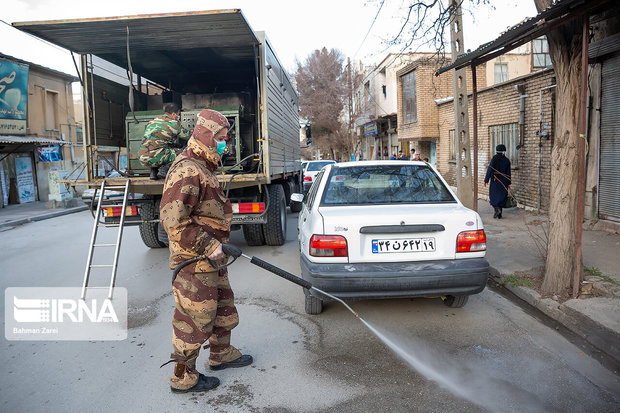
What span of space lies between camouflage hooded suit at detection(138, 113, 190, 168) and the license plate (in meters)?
3.18

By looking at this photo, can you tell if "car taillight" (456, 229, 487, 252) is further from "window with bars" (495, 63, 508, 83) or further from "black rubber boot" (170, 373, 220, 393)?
"window with bars" (495, 63, 508, 83)

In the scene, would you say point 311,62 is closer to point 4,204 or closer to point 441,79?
point 441,79

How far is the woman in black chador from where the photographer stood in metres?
9.84

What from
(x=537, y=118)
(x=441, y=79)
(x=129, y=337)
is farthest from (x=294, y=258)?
(x=441, y=79)

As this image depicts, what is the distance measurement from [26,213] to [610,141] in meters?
17.0

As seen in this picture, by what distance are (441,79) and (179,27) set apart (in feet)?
62.2

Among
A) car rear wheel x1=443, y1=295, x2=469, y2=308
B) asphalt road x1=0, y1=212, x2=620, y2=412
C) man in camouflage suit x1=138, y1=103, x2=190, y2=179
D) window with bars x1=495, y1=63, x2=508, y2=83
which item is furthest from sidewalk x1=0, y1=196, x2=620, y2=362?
window with bars x1=495, y1=63, x2=508, y2=83

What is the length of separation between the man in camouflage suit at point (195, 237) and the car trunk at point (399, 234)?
1.15 meters

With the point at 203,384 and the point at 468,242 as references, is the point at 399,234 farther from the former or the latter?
the point at 203,384

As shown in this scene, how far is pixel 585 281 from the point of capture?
4770 millimetres

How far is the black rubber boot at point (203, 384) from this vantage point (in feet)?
9.82

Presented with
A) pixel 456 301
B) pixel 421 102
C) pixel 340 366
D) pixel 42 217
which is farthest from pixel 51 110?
pixel 340 366

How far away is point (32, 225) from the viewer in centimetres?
1312

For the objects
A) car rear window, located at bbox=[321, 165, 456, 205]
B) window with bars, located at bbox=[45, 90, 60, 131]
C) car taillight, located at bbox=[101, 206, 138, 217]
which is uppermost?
window with bars, located at bbox=[45, 90, 60, 131]
